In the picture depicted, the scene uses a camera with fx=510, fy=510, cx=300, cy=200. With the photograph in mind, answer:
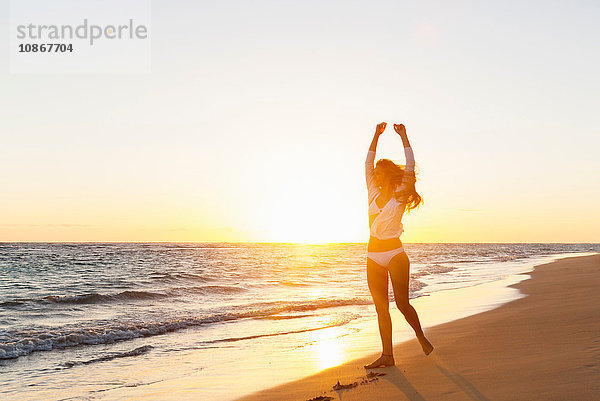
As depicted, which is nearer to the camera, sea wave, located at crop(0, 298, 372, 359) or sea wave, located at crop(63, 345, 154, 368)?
sea wave, located at crop(63, 345, 154, 368)

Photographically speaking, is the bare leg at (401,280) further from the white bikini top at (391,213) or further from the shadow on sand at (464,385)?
the shadow on sand at (464,385)

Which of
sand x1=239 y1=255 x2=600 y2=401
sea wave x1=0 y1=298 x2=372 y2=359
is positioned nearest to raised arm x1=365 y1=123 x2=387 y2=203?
sand x1=239 y1=255 x2=600 y2=401

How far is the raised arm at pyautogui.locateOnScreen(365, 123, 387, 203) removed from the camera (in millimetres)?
5246

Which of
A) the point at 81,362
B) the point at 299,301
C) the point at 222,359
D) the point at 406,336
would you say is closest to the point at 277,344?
the point at 222,359

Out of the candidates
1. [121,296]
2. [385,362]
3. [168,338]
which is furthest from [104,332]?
[121,296]

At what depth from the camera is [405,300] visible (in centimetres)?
514

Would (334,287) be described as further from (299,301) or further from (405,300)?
(405,300)

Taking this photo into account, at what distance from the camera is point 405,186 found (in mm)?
5023

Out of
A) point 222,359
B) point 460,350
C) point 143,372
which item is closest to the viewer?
point 460,350

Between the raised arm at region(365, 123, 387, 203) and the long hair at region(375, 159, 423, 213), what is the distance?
0.19 m

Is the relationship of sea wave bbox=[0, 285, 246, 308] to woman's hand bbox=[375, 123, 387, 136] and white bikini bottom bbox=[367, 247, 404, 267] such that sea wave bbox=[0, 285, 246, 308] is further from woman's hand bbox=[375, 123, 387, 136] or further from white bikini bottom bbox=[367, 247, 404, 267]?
woman's hand bbox=[375, 123, 387, 136]

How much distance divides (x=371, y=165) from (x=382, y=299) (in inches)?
55.1

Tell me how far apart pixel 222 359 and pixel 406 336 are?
9.30 feet

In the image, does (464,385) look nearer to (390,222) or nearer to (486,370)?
(486,370)
